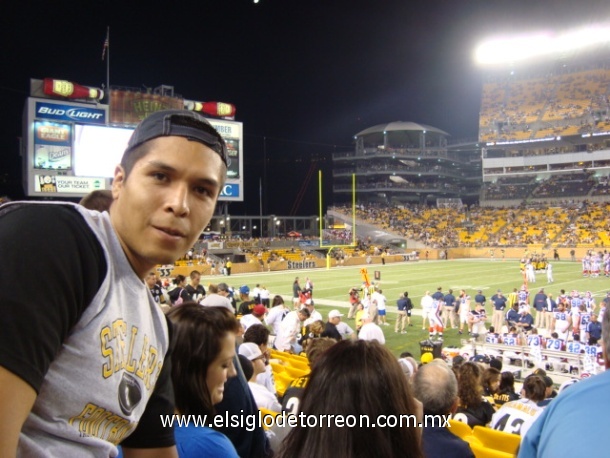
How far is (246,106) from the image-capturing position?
210 feet

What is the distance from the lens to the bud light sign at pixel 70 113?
94.3ft

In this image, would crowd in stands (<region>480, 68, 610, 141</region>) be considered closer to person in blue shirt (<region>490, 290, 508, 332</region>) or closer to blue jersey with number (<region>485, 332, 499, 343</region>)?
person in blue shirt (<region>490, 290, 508, 332</region>)

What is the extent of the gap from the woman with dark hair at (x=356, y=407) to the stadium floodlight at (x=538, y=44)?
2850 inches

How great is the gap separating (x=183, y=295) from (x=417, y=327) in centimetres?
873

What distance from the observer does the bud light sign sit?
2875cm

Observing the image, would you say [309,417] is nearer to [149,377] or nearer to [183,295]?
[149,377]

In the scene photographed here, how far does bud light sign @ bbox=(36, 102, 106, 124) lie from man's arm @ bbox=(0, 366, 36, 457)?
106ft

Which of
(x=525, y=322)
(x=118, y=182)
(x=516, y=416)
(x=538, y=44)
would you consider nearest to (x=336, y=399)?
(x=118, y=182)

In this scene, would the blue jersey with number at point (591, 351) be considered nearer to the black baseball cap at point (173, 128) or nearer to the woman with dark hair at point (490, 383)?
the woman with dark hair at point (490, 383)

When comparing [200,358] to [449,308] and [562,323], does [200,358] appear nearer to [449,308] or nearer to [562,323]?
[562,323]

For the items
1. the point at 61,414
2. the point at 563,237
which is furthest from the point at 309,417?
the point at 563,237

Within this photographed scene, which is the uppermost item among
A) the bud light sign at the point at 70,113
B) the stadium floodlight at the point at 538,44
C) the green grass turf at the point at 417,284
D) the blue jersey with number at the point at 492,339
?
the stadium floodlight at the point at 538,44

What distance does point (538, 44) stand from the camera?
219 ft

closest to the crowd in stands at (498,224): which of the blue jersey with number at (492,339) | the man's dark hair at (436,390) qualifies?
the blue jersey with number at (492,339)
